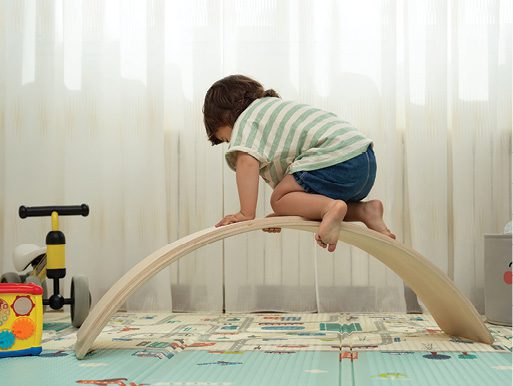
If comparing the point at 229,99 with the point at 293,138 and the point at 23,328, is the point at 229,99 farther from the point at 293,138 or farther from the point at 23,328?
the point at 23,328

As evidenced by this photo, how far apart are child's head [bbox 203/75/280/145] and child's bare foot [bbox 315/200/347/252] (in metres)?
0.43

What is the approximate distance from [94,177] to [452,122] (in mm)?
1284

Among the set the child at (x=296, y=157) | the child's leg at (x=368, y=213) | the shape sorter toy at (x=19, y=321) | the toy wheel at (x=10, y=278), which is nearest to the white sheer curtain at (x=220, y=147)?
the toy wheel at (x=10, y=278)

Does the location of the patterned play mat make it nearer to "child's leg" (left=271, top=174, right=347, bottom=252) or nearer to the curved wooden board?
the curved wooden board

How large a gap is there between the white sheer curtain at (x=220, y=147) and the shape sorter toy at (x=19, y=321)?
977 millimetres

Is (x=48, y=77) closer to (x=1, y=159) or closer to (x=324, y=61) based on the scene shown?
(x=1, y=159)

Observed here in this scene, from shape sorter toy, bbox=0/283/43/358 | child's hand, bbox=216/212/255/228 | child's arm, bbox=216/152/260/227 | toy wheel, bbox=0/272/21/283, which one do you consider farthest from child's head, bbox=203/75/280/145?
toy wheel, bbox=0/272/21/283

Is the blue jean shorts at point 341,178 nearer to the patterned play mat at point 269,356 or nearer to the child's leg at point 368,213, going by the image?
the child's leg at point 368,213

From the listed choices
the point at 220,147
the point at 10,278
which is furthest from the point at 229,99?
the point at 10,278

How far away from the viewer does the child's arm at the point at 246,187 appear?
5.62 ft

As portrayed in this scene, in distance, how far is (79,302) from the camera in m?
2.16

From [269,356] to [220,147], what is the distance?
1.16 meters

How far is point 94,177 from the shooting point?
8.64ft

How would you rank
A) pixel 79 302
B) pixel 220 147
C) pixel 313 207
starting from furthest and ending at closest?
pixel 220 147 → pixel 79 302 → pixel 313 207
